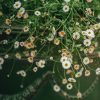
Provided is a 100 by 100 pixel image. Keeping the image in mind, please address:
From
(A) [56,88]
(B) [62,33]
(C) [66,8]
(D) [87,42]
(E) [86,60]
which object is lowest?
(A) [56,88]

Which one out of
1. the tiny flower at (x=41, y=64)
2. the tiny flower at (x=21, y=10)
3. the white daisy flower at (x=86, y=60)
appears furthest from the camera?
the white daisy flower at (x=86, y=60)

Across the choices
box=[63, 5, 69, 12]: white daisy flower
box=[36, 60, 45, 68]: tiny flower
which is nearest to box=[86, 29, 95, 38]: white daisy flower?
box=[63, 5, 69, 12]: white daisy flower

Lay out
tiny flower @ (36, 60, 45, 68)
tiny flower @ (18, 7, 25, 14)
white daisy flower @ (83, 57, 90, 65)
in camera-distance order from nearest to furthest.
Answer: tiny flower @ (18, 7, 25, 14)
tiny flower @ (36, 60, 45, 68)
white daisy flower @ (83, 57, 90, 65)

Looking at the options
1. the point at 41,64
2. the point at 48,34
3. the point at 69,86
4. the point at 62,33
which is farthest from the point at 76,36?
the point at 69,86

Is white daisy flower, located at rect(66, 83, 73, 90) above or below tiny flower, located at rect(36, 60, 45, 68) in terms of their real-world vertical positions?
below

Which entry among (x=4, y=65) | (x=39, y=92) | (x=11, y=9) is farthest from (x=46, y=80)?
(x=11, y=9)

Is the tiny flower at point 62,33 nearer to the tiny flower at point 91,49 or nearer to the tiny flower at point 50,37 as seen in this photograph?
the tiny flower at point 50,37

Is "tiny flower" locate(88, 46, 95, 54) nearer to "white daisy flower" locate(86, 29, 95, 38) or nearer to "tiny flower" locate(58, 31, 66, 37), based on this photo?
"white daisy flower" locate(86, 29, 95, 38)

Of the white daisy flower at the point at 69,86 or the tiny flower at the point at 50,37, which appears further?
the white daisy flower at the point at 69,86

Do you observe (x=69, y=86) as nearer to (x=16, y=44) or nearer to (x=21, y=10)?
(x=16, y=44)

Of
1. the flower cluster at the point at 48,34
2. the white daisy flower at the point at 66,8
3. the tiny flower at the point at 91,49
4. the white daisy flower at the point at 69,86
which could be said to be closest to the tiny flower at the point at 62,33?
the flower cluster at the point at 48,34

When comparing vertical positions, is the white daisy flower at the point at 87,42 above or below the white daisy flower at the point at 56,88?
above
